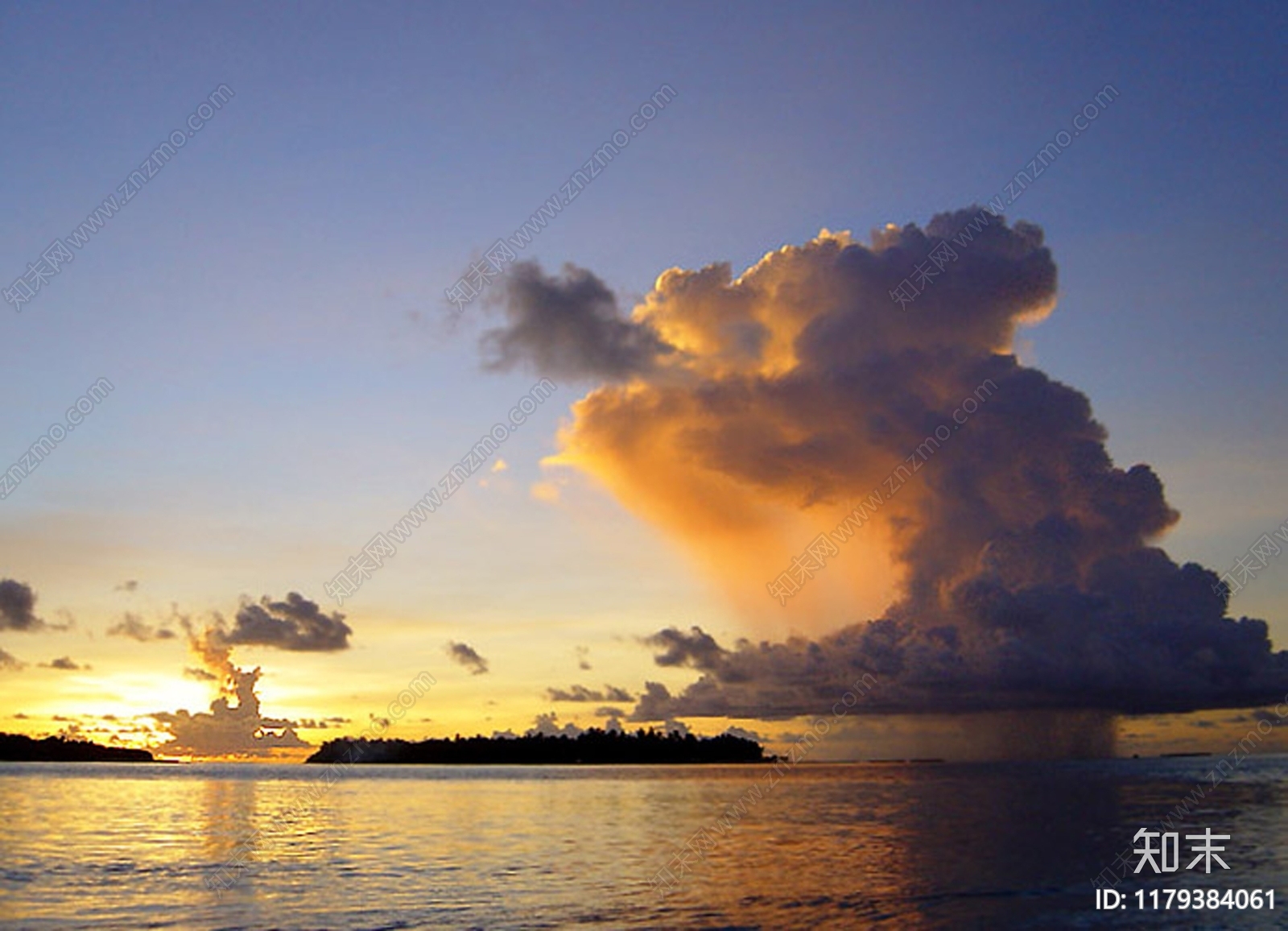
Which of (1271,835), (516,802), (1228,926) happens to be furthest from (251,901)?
(516,802)

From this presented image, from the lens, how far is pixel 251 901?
55531mm

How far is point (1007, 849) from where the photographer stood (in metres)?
76.6

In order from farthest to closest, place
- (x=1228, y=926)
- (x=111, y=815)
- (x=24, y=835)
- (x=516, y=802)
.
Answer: (x=516, y=802)
(x=111, y=815)
(x=24, y=835)
(x=1228, y=926)

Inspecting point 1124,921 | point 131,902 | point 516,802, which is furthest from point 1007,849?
point 516,802

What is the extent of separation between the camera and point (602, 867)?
228ft

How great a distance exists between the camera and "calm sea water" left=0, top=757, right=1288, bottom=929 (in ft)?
164

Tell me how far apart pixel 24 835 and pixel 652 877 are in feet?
200

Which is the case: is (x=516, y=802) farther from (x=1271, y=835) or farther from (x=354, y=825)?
(x=1271, y=835)

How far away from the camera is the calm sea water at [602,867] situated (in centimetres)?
4991

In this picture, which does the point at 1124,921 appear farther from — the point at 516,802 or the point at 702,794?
the point at 702,794

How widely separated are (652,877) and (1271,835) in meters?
→ 51.9

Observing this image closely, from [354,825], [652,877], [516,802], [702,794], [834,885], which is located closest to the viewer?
[834,885]

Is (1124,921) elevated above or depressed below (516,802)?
above

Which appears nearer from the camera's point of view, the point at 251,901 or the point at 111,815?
the point at 251,901
